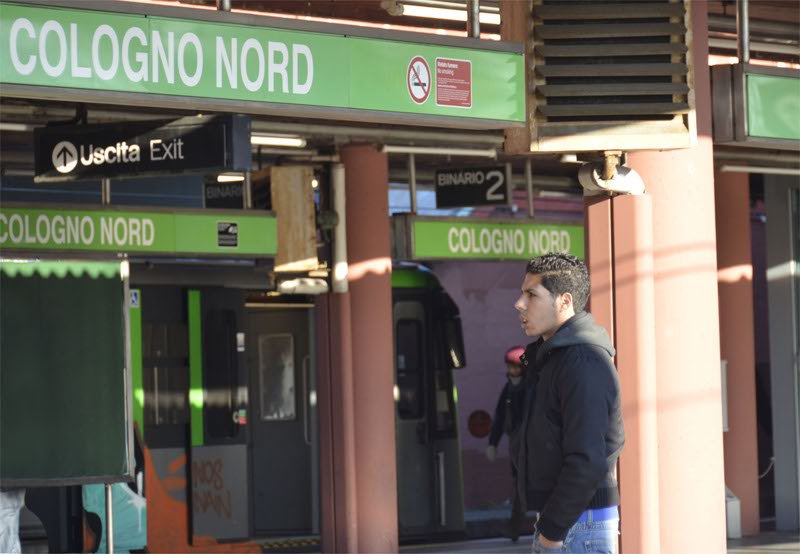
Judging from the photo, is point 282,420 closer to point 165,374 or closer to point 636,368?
point 165,374

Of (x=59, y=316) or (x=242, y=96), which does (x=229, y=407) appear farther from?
(x=242, y=96)

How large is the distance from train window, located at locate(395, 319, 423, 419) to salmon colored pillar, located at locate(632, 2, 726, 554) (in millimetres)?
7438

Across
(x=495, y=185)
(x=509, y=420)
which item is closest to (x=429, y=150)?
(x=495, y=185)

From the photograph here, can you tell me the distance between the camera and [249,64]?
604cm

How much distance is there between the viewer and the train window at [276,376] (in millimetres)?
13570

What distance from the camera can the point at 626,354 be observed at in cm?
612

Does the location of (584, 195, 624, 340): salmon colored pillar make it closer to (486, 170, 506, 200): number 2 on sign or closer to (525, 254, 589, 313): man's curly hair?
(525, 254, 589, 313): man's curly hair

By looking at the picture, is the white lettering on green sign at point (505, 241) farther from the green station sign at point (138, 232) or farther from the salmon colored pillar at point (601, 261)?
the salmon colored pillar at point (601, 261)

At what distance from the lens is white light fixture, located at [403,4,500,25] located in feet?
28.5

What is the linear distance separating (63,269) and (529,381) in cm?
469

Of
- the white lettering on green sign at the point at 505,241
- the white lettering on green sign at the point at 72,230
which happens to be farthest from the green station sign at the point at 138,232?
the white lettering on green sign at the point at 505,241

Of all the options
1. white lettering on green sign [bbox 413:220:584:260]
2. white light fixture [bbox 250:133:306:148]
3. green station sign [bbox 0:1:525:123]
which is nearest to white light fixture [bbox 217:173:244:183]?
white light fixture [bbox 250:133:306:148]

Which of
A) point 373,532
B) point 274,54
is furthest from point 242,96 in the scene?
point 373,532

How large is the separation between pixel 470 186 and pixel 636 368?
22.2 ft
